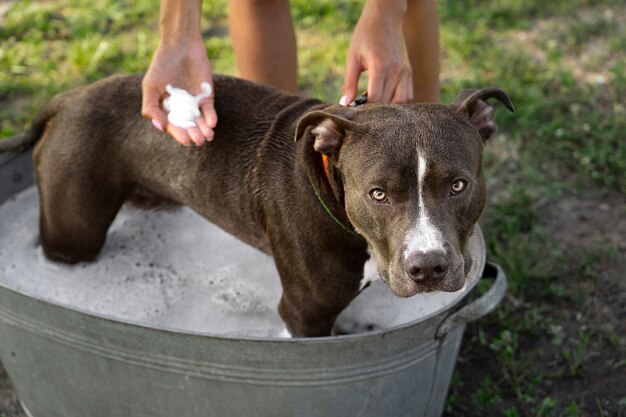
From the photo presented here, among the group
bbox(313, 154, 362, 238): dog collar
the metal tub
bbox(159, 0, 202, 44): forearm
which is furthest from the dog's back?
the metal tub

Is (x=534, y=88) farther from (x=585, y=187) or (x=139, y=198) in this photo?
(x=139, y=198)

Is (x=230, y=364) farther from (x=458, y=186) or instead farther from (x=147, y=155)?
(x=147, y=155)

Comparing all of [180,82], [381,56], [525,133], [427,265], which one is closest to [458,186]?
[427,265]

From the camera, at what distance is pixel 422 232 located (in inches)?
98.7

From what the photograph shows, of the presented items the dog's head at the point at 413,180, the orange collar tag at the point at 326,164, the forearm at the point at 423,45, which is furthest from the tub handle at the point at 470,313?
the forearm at the point at 423,45

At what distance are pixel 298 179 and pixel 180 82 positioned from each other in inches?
27.5

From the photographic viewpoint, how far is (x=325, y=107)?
10.4 feet

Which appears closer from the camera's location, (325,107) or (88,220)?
(325,107)

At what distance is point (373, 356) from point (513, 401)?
1.17 meters

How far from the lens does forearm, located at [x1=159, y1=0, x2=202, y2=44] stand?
3.42 m

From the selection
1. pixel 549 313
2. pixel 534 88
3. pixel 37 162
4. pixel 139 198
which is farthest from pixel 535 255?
pixel 37 162

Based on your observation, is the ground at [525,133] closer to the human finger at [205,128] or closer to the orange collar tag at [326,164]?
the orange collar tag at [326,164]

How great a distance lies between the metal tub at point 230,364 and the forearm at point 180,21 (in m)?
1.23

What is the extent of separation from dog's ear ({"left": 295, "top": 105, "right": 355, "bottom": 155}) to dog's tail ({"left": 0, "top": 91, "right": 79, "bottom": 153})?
124cm
